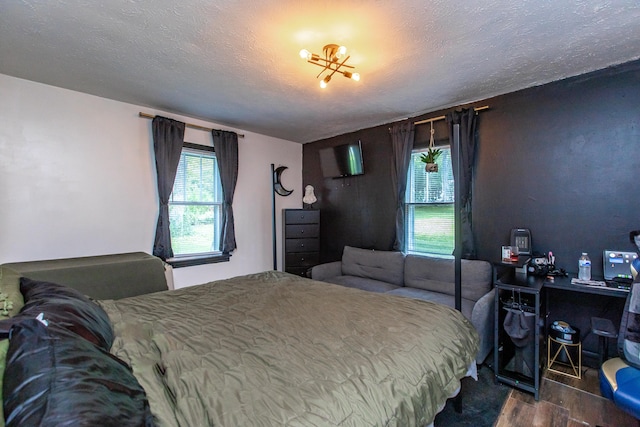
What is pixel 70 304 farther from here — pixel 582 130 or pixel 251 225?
pixel 582 130

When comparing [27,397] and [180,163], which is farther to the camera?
[180,163]

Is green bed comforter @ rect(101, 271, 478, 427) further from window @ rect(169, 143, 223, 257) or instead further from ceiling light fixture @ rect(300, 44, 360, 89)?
window @ rect(169, 143, 223, 257)

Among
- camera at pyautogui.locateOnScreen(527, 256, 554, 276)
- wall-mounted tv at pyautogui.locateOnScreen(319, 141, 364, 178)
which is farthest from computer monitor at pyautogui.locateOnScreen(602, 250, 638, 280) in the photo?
wall-mounted tv at pyautogui.locateOnScreen(319, 141, 364, 178)

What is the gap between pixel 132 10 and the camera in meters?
1.76

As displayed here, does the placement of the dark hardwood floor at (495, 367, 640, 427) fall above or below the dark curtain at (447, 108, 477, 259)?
below

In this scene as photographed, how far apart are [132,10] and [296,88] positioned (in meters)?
1.45

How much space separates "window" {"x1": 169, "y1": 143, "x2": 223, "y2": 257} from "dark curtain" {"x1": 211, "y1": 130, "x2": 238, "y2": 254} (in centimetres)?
10

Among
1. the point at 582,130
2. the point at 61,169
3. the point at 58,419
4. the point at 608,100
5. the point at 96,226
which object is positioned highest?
the point at 608,100

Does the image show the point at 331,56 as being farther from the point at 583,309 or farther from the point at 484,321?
the point at 583,309

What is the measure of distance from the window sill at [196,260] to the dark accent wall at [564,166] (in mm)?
3311

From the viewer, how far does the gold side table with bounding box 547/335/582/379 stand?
2377 mm

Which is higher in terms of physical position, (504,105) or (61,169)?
(504,105)

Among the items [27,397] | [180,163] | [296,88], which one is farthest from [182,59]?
[27,397]

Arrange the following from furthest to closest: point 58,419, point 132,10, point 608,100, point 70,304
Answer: point 608,100 → point 132,10 → point 70,304 → point 58,419
